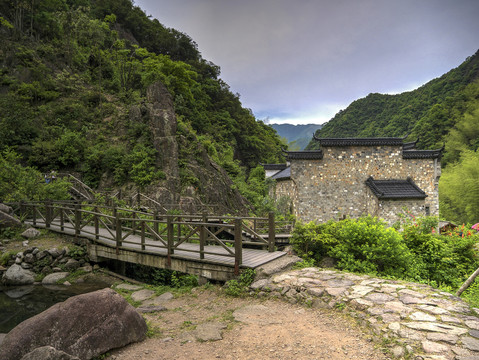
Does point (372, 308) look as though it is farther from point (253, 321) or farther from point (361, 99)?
point (361, 99)

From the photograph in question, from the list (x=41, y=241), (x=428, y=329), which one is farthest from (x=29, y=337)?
(x=41, y=241)

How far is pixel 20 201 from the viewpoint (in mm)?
11578

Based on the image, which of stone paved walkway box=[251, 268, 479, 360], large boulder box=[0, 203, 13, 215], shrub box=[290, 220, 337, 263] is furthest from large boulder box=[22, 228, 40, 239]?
shrub box=[290, 220, 337, 263]

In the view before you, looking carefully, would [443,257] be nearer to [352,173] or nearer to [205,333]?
[205,333]

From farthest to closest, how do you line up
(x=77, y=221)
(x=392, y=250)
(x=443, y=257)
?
(x=77, y=221) < (x=443, y=257) < (x=392, y=250)

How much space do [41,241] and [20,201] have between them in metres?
3.10

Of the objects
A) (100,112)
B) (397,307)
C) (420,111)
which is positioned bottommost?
(397,307)

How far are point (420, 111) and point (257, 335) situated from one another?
54.3 meters

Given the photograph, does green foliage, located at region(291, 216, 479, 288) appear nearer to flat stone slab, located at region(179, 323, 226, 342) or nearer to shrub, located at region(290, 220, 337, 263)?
shrub, located at region(290, 220, 337, 263)

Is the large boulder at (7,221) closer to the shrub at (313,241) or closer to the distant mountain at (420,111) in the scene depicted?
the shrub at (313,241)

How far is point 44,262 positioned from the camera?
877 centimetres

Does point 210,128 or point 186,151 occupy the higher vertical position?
point 210,128

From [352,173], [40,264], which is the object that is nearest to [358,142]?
[352,173]

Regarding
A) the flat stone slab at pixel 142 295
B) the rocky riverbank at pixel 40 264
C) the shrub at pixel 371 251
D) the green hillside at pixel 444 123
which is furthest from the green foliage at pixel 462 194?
the rocky riverbank at pixel 40 264
